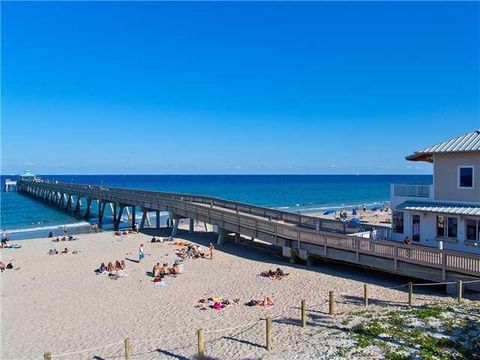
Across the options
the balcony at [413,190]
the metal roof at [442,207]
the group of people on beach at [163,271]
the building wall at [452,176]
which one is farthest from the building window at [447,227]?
the group of people on beach at [163,271]

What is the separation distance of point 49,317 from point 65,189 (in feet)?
183

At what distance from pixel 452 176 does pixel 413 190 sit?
196 cm

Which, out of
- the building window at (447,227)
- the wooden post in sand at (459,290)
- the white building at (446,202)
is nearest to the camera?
the wooden post in sand at (459,290)

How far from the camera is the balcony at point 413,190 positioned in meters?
19.0

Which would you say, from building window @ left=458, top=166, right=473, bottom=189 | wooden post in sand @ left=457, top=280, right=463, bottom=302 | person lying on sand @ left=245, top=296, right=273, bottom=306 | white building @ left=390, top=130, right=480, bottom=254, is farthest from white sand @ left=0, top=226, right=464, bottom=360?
building window @ left=458, top=166, right=473, bottom=189

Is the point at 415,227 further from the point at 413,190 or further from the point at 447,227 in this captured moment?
the point at 413,190

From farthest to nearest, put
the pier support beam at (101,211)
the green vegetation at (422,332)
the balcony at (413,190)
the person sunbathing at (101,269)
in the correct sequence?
the pier support beam at (101,211), the person sunbathing at (101,269), the balcony at (413,190), the green vegetation at (422,332)

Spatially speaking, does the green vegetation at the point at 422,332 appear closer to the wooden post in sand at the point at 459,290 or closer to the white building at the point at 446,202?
the wooden post in sand at the point at 459,290

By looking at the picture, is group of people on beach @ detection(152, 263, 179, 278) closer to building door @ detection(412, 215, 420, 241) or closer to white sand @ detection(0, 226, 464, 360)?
white sand @ detection(0, 226, 464, 360)

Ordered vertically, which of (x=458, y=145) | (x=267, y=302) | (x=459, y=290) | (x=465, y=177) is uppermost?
(x=458, y=145)

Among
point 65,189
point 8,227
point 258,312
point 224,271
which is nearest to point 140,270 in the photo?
point 224,271

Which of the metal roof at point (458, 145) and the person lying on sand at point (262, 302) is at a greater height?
the metal roof at point (458, 145)

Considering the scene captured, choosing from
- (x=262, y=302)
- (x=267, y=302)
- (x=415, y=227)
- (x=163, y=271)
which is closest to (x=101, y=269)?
(x=163, y=271)

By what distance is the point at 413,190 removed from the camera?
19.6 meters
